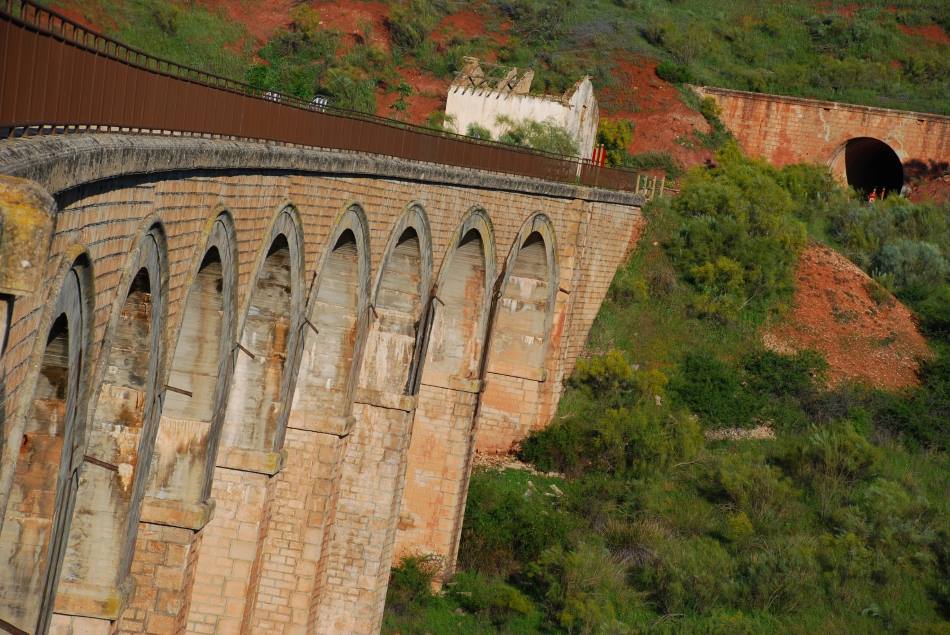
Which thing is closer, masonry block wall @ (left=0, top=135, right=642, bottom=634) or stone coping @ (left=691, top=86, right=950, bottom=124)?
masonry block wall @ (left=0, top=135, right=642, bottom=634)

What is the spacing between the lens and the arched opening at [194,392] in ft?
32.7

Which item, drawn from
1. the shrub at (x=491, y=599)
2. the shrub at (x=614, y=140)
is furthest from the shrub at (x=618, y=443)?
the shrub at (x=614, y=140)

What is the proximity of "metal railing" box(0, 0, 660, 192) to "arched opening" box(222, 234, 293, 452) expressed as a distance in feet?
4.00

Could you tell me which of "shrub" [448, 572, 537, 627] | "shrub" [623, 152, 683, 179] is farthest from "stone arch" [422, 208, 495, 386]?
"shrub" [623, 152, 683, 179]

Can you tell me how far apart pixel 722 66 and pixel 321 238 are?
39299 millimetres

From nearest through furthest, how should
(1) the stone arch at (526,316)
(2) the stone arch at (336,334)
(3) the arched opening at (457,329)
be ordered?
(2) the stone arch at (336,334)
(3) the arched opening at (457,329)
(1) the stone arch at (526,316)

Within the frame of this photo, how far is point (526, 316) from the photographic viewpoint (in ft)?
82.4

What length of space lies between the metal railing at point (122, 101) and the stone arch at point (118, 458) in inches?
39.3

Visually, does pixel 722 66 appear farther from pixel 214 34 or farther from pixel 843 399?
pixel 843 399

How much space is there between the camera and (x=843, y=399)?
26172 millimetres

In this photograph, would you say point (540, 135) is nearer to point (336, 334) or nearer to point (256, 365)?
point (336, 334)

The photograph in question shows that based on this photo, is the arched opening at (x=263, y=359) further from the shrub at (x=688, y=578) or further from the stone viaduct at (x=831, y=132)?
the stone viaduct at (x=831, y=132)

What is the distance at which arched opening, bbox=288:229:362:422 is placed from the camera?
1395 centimetres

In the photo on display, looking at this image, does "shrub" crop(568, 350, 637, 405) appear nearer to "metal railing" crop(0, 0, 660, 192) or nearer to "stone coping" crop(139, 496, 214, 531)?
"metal railing" crop(0, 0, 660, 192)
